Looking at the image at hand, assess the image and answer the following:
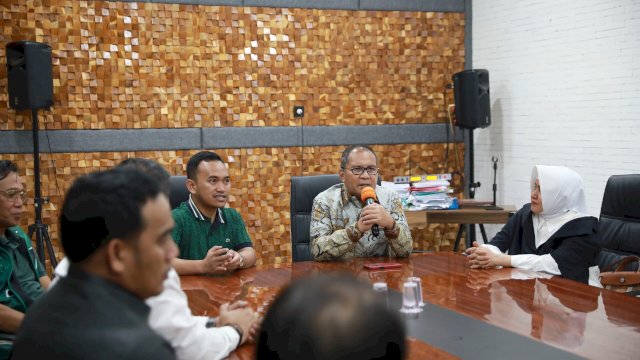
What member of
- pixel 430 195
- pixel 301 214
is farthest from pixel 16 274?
pixel 430 195

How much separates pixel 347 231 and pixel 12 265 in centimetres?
149

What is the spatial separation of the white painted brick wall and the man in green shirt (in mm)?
3006

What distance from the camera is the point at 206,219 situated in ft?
12.2

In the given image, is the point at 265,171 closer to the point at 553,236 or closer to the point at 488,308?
the point at 553,236

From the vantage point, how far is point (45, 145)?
18.9 ft

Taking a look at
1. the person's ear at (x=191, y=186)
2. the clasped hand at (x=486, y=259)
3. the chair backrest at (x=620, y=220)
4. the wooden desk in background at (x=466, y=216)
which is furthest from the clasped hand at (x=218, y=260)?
the wooden desk in background at (x=466, y=216)

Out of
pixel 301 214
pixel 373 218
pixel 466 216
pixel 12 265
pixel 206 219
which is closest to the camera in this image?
pixel 12 265

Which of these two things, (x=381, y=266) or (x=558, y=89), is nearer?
(x=381, y=266)

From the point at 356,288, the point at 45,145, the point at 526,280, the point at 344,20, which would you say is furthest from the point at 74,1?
the point at 356,288

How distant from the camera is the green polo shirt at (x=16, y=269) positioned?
291 cm

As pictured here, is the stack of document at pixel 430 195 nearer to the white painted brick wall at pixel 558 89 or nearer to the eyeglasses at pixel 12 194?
the white painted brick wall at pixel 558 89

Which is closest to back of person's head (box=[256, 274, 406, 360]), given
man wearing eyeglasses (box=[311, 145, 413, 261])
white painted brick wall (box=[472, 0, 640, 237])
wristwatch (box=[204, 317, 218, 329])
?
wristwatch (box=[204, 317, 218, 329])

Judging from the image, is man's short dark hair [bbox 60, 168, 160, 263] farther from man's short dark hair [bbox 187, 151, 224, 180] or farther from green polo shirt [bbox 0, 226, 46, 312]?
man's short dark hair [bbox 187, 151, 224, 180]

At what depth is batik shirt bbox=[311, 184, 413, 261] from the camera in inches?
145
